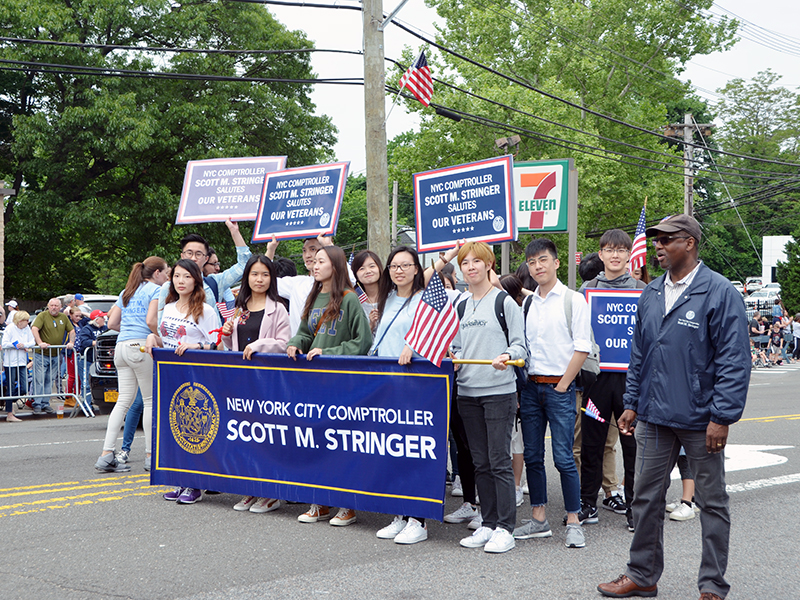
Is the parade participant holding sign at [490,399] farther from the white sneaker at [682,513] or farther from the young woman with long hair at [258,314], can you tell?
the young woman with long hair at [258,314]

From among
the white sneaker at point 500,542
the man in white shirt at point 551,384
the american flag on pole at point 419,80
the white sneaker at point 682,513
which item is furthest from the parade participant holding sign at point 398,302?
the american flag on pole at point 419,80

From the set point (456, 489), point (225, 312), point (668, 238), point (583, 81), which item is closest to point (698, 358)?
point (668, 238)

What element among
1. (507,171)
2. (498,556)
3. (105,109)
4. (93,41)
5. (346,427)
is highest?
(93,41)

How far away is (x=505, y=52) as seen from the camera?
34.2m

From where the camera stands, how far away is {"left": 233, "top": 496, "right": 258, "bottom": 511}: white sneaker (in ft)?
20.4

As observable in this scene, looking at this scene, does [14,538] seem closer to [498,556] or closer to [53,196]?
[498,556]

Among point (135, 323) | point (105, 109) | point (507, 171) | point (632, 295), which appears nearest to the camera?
point (632, 295)

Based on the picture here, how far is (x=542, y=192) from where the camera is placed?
13977mm

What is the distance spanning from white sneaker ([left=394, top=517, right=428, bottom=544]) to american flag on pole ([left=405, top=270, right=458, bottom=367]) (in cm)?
115

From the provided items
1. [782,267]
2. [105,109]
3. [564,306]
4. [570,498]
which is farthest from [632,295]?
[782,267]

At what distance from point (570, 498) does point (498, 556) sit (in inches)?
29.2

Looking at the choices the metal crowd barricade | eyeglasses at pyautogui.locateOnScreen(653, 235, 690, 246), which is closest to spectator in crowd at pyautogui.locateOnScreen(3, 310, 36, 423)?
the metal crowd barricade

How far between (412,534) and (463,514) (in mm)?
719

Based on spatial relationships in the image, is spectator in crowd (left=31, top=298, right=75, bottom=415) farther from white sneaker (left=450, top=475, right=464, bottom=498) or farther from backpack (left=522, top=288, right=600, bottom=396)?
backpack (left=522, top=288, right=600, bottom=396)
